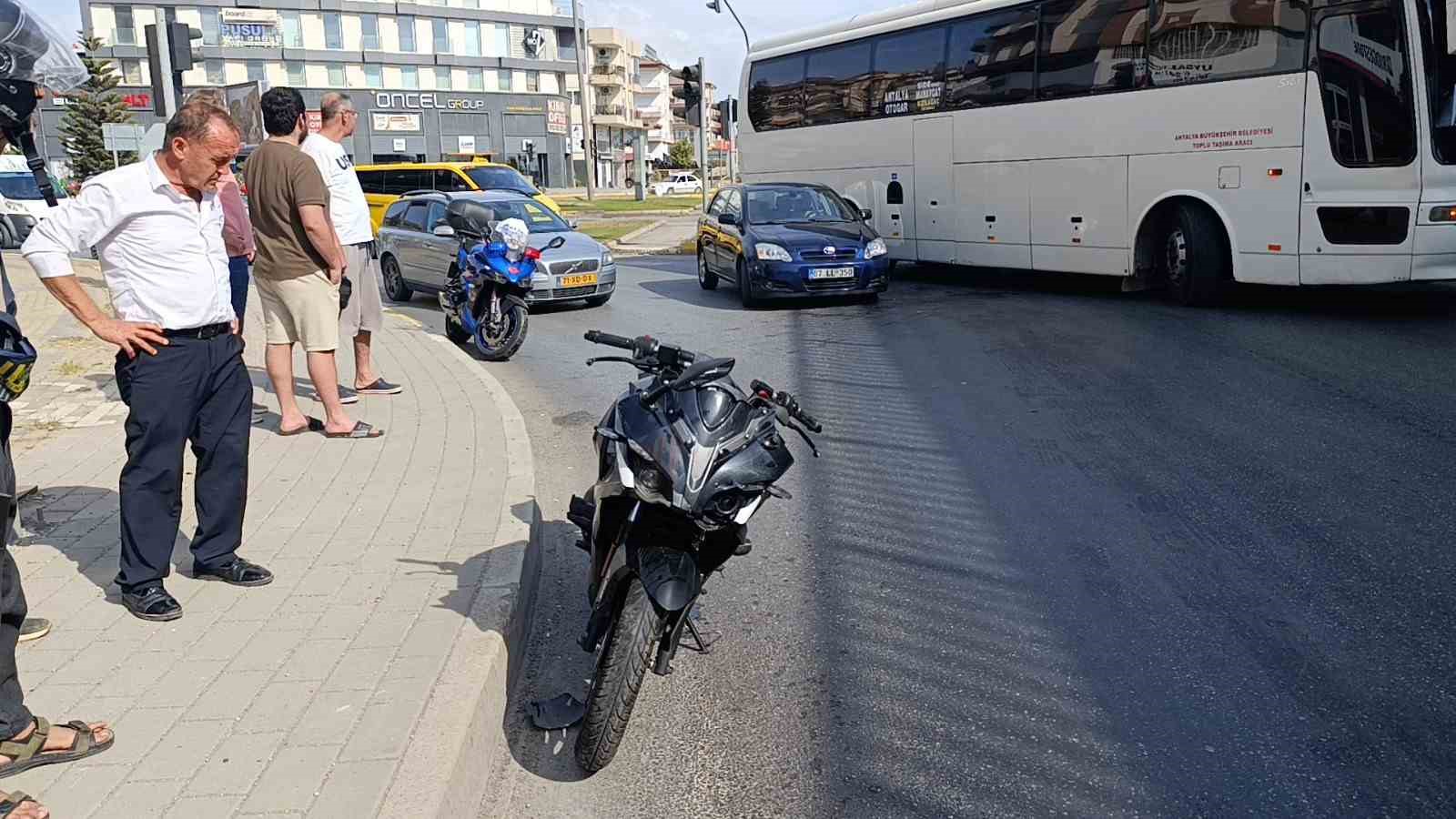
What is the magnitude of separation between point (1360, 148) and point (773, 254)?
20.4 feet

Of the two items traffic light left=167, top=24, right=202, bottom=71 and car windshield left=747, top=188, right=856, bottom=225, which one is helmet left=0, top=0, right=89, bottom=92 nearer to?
traffic light left=167, top=24, right=202, bottom=71

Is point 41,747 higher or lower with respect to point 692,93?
lower

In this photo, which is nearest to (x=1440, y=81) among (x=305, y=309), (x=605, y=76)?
(x=305, y=309)

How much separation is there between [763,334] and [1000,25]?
5.74 meters

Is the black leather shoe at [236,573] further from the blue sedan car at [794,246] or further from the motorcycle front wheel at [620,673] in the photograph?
the blue sedan car at [794,246]

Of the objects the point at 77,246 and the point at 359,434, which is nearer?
the point at 77,246

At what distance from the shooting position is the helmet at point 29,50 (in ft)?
16.0

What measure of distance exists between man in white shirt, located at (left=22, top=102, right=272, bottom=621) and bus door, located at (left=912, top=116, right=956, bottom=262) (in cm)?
1294

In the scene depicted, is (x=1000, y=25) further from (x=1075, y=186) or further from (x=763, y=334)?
(x=763, y=334)

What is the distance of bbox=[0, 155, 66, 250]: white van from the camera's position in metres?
28.2

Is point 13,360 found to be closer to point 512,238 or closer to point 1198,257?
point 512,238

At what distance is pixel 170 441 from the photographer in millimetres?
4387

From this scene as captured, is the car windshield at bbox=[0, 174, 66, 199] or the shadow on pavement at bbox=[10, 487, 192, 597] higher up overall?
the car windshield at bbox=[0, 174, 66, 199]

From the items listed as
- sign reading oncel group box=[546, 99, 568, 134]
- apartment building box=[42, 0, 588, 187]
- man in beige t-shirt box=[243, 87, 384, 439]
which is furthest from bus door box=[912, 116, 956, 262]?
sign reading oncel group box=[546, 99, 568, 134]
